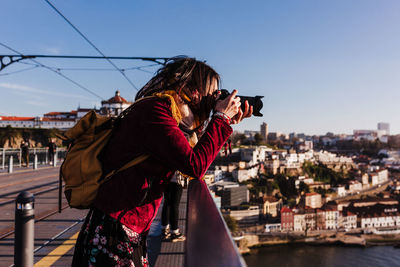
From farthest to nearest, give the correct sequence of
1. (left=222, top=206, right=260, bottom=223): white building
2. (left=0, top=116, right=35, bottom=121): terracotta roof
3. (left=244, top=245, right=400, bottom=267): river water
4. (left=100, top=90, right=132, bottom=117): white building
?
(left=0, top=116, right=35, bottom=121): terracotta roof, (left=222, top=206, right=260, bottom=223): white building, (left=244, top=245, right=400, bottom=267): river water, (left=100, top=90, right=132, bottom=117): white building

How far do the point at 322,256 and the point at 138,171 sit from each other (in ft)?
141

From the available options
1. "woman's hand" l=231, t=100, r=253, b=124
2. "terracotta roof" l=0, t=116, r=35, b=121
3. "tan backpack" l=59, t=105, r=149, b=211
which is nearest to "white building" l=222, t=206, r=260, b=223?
"woman's hand" l=231, t=100, r=253, b=124

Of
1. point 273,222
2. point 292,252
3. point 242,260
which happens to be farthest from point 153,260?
point 273,222

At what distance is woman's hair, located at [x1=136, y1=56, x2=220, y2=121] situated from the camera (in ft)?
3.42

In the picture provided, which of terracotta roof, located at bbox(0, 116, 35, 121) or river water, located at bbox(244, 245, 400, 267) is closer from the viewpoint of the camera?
river water, located at bbox(244, 245, 400, 267)

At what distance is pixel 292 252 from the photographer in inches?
1548

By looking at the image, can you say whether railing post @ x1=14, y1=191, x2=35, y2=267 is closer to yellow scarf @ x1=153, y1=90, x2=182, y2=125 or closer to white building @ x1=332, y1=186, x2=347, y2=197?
yellow scarf @ x1=153, y1=90, x2=182, y2=125

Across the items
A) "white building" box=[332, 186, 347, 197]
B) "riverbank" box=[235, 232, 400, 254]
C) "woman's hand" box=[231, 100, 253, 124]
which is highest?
"woman's hand" box=[231, 100, 253, 124]

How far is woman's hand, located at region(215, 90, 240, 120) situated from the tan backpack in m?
0.31

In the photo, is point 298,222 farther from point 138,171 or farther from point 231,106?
point 138,171

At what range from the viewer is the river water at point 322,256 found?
3516 centimetres

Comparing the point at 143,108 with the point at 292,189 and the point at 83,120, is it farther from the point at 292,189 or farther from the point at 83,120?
the point at 292,189

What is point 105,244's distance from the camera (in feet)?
3.03

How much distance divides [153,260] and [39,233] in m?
1.44
